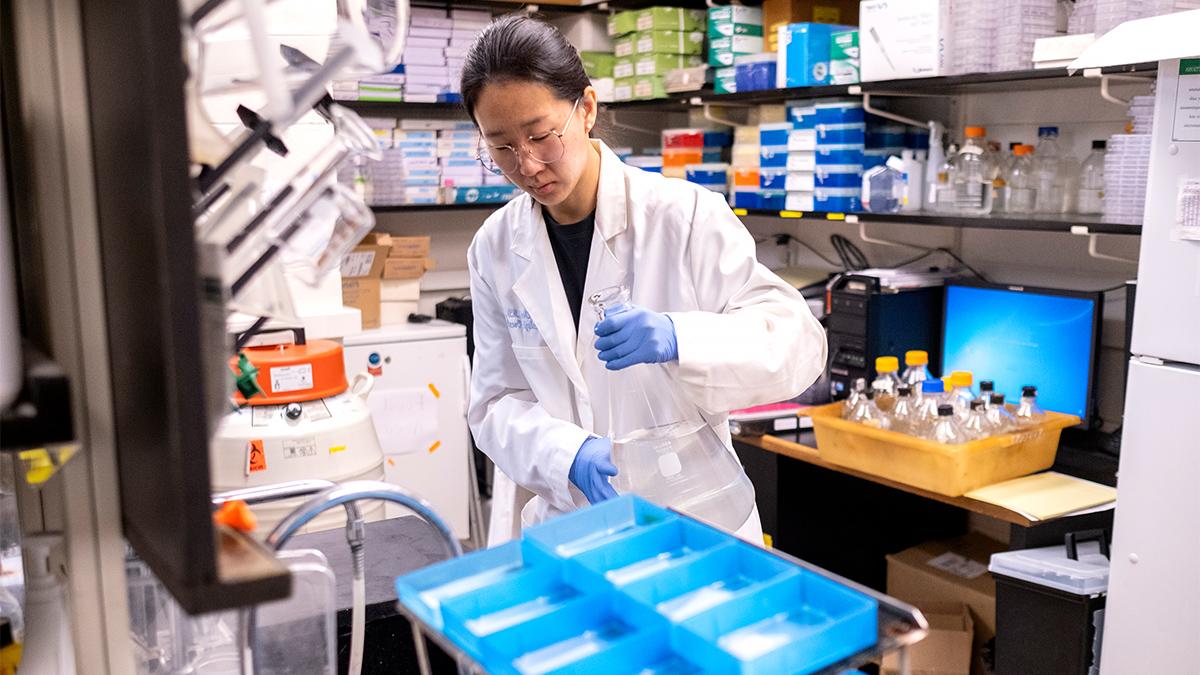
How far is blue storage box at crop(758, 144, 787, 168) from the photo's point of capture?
11.3 feet

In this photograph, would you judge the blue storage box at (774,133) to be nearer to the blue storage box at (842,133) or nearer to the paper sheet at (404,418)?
the blue storage box at (842,133)

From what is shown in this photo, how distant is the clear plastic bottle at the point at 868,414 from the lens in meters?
2.65

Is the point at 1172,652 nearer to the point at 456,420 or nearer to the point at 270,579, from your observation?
the point at 270,579

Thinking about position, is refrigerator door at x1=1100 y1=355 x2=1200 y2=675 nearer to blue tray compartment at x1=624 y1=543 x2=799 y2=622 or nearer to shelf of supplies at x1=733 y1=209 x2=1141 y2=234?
shelf of supplies at x1=733 y1=209 x2=1141 y2=234

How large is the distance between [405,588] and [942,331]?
8.54 feet

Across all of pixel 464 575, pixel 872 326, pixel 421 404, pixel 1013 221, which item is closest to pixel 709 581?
pixel 464 575

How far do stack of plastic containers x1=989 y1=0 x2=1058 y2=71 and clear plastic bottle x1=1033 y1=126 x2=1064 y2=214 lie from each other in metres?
0.26

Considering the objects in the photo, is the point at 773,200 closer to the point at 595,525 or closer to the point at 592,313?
the point at 592,313

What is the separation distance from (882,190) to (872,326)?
464 millimetres

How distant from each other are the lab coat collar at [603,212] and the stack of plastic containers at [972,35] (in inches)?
56.1

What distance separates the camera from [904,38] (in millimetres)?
2924

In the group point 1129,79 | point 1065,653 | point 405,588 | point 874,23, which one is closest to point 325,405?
point 405,588

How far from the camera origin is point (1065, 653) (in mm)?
2236

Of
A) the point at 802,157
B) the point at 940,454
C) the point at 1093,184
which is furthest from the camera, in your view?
the point at 802,157
